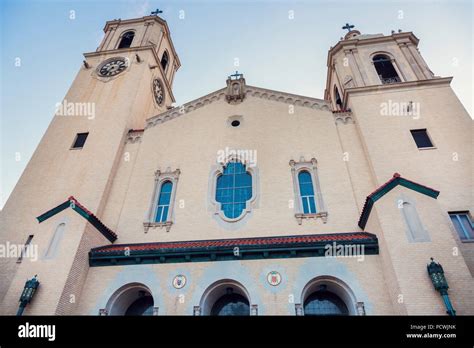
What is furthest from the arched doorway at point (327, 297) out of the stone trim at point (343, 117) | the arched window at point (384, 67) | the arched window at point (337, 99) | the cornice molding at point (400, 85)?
the arched window at point (337, 99)

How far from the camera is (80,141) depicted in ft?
59.5

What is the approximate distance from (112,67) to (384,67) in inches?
720

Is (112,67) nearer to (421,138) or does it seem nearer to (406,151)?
(406,151)

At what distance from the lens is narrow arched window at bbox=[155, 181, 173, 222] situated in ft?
48.0

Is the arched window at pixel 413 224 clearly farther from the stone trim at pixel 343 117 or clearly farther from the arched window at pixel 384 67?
the arched window at pixel 384 67

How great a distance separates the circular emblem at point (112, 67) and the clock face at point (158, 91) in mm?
2482

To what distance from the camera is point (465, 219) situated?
39.2ft

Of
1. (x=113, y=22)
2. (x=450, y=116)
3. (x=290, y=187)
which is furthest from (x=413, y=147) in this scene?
(x=113, y=22)

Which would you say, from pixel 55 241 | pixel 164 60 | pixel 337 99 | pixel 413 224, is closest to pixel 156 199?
pixel 55 241

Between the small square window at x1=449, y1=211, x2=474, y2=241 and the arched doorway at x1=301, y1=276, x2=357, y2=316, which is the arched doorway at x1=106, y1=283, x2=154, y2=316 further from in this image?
the small square window at x1=449, y1=211, x2=474, y2=241

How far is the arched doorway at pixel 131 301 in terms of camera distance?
37.7 ft

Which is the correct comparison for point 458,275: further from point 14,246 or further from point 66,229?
point 14,246

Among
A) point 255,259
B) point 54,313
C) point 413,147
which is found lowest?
point 54,313
